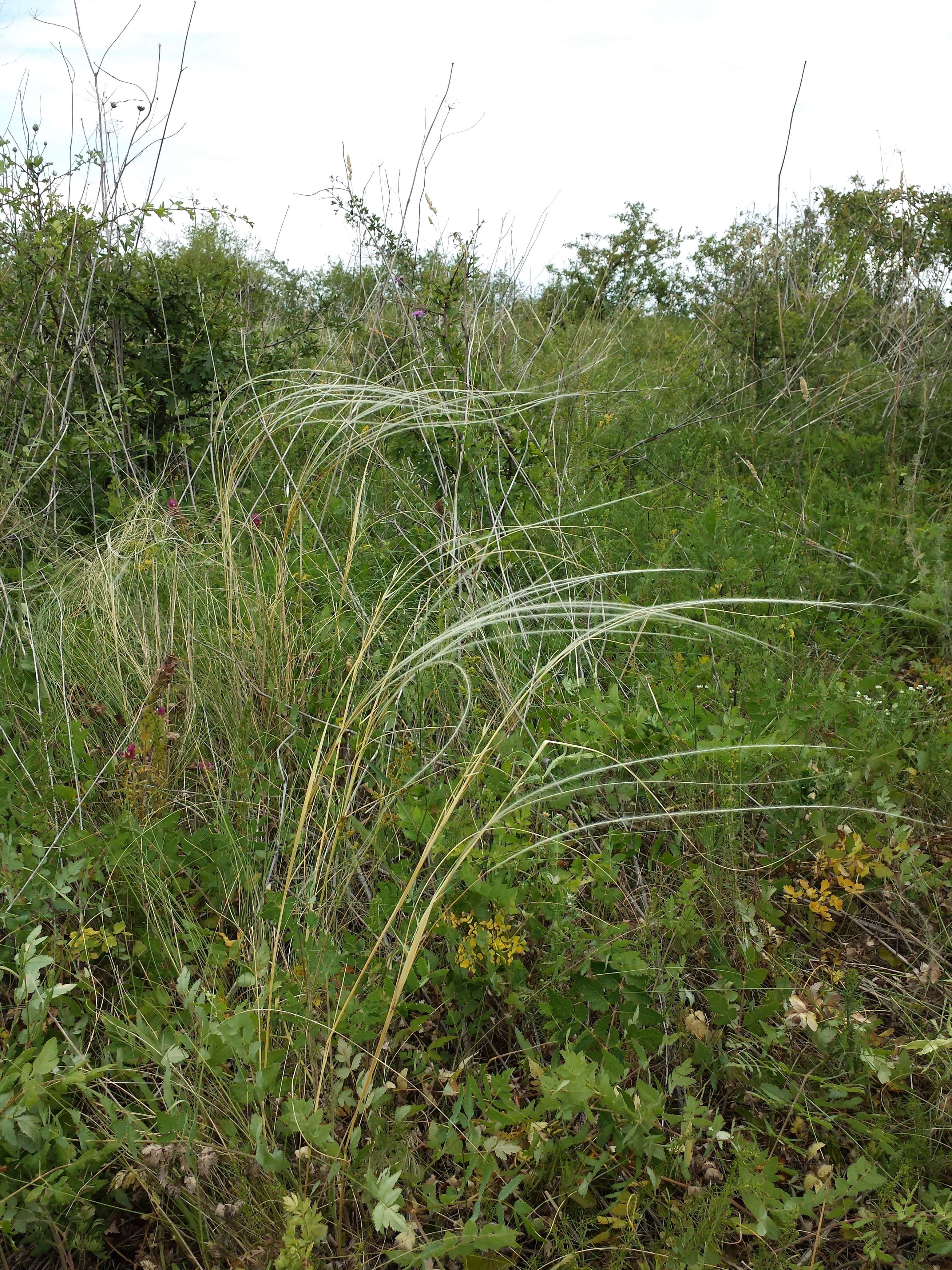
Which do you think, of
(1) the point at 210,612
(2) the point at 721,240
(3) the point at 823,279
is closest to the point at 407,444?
(1) the point at 210,612

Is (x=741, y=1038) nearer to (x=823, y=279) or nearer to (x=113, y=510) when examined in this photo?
(x=113, y=510)

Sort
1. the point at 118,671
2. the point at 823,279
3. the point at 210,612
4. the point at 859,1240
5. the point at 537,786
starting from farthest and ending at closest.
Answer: the point at 823,279, the point at 210,612, the point at 118,671, the point at 537,786, the point at 859,1240

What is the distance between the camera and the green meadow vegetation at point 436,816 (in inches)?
55.1

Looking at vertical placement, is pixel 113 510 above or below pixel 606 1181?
above

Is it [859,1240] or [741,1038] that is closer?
[859,1240]

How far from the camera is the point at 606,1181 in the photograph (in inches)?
59.1

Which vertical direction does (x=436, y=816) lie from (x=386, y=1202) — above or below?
above

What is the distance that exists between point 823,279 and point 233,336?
12.7ft

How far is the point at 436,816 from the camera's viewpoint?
75.6 inches

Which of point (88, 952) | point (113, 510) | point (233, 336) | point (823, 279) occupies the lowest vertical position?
point (88, 952)

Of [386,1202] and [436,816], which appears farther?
[436,816]

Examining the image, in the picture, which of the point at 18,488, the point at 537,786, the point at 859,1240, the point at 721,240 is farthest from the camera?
the point at 721,240

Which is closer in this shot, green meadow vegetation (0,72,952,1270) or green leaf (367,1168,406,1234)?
green leaf (367,1168,406,1234)

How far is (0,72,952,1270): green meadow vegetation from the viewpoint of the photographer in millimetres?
1398
